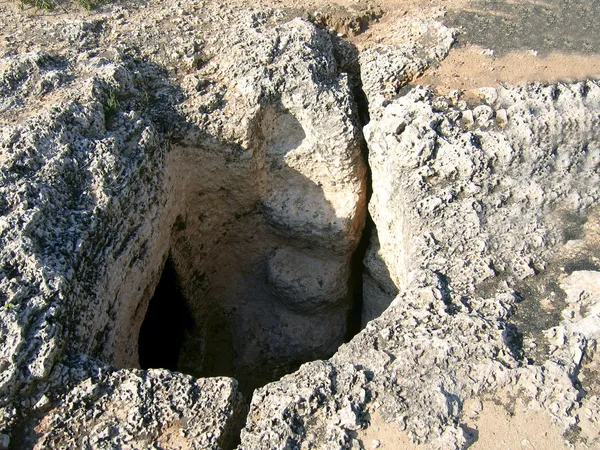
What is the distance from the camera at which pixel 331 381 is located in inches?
98.0

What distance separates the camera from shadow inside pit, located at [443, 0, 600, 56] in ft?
13.2

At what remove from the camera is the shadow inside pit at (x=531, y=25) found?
4031 millimetres

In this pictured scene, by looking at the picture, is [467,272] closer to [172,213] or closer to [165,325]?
[172,213]

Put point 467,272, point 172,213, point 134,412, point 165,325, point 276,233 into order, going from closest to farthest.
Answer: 1. point 134,412
2. point 467,272
3. point 172,213
4. point 165,325
5. point 276,233

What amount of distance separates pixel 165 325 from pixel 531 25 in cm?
359

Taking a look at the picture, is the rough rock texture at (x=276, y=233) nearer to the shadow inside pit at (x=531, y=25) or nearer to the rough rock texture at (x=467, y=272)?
the rough rock texture at (x=467, y=272)

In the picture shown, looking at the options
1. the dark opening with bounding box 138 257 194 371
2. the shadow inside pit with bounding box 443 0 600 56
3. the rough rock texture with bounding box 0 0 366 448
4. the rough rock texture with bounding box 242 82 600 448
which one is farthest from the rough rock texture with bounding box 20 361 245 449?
the shadow inside pit with bounding box 443 0 600 56

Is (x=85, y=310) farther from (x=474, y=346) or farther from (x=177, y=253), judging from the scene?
(x=474, y=346)

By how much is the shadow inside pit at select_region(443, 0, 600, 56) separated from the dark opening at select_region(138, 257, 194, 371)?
9.29 feet

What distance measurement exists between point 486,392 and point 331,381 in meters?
0.69

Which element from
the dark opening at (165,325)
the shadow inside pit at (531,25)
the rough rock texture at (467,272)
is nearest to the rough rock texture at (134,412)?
the rough rock texture at (467,272)

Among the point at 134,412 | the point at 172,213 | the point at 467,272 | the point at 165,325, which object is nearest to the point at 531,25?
the point at 467,272

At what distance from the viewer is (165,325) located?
416 cm

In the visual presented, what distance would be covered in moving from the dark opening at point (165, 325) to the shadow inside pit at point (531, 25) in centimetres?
283
